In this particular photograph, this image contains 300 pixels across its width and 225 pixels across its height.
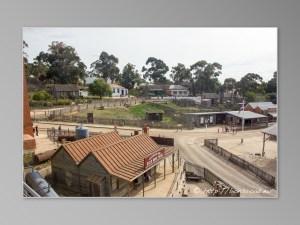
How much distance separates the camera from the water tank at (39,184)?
2547mm

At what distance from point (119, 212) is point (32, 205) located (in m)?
0.59

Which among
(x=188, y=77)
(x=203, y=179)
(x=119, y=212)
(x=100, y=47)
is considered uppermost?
(x=100, y=47)

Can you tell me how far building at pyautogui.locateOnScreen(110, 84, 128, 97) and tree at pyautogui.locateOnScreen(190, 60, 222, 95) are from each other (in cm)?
48

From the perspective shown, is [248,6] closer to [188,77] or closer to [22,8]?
[188,77]

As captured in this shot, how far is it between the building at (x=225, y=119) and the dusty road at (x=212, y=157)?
47mm

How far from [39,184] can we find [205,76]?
1.33 m

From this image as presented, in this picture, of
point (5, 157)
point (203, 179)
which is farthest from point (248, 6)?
point (5, 157)

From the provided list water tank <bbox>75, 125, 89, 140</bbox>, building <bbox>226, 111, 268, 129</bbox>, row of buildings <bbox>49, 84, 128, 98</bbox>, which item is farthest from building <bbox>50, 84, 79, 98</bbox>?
building <bbox>226, 111, 268, 129</bbox>

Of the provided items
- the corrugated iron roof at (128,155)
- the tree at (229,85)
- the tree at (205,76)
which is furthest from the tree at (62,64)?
the tree at (229,85)

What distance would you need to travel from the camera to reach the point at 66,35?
254 centimetres

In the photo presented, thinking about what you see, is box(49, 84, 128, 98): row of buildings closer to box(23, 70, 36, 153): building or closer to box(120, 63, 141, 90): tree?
box(120, 63, 141, 90): tree

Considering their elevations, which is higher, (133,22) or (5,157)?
(133,22)

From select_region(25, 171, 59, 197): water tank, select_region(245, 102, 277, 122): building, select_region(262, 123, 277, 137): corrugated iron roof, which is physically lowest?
select_region(25, 171, 59, 197): water tank

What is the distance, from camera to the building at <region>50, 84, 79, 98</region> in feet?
8.57
